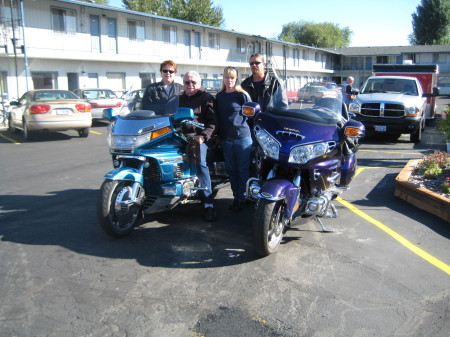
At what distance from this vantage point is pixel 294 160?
4273 mm

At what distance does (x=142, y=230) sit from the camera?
5152mm

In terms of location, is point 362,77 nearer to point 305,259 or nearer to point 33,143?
point 33,143

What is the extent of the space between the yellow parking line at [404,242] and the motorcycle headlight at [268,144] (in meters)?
1.85

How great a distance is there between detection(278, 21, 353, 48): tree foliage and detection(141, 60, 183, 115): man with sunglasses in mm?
89552

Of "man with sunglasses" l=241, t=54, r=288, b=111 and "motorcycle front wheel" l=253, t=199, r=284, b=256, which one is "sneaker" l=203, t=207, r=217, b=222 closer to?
"motorcycle front wheel" l=253, t=199, r=284, b=256

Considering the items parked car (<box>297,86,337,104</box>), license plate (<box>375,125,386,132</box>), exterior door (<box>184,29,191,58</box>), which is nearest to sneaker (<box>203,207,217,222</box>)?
parked car (<box>297,86,337,104</box>)

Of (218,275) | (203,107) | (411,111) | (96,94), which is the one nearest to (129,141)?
(203,107)

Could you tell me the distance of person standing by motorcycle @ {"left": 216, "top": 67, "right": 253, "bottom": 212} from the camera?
5.55m

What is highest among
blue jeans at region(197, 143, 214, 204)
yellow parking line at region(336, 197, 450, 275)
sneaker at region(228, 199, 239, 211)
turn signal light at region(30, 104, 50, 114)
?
turn signal light at region(30, 104, 50, 114)

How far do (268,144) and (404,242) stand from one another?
1.96m

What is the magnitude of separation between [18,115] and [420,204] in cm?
1308

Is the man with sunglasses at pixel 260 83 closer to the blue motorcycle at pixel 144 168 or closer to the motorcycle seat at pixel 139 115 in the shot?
the blue motorcycle at pixel 144 168

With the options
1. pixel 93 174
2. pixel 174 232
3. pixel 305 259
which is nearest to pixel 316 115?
pixel 305 259

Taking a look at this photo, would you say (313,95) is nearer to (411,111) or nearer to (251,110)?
(251,110)
